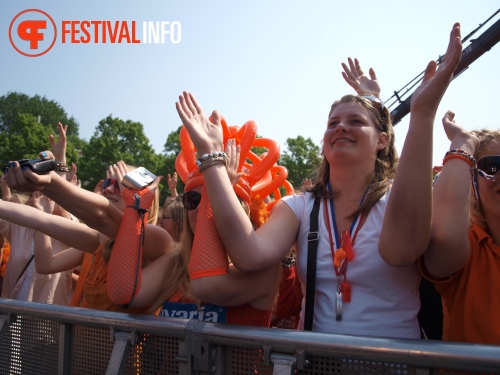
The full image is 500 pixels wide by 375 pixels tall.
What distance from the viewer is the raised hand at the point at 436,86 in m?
1.48

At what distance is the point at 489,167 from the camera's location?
1763 mm

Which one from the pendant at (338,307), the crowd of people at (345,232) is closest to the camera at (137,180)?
the crowd of people at (345,232)

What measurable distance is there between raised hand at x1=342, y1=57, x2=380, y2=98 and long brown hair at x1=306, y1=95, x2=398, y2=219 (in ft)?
1.26

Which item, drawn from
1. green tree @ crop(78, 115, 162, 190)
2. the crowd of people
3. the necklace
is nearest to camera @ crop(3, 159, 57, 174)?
the crowd of people

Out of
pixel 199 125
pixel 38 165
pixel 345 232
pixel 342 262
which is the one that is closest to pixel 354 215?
pixel 345 232

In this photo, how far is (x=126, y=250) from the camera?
6.61ft

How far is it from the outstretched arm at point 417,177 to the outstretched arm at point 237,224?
48 centimetres

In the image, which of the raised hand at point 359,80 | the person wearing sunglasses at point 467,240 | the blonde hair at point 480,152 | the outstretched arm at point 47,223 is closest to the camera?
the person wearing sunglasses at point 467,240

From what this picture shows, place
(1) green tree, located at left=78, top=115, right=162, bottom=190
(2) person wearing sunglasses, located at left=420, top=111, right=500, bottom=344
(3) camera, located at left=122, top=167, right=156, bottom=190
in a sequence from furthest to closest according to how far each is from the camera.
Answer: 1. (1) green tree, located at left=78, top=115, right=162, bottom=190
2. (3) camera, located at left=122, top=167, right=156, bottom=190
3. (2) person wearing sunglasses, located at left=420, top=111, right=500, bottom=344

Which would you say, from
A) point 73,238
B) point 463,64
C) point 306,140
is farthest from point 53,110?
point 73,238

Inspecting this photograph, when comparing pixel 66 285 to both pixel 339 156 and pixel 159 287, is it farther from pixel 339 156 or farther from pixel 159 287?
pixel 339 156

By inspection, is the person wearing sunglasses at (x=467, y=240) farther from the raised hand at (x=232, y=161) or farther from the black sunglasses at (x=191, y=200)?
the black sunglasses at (x=191, y=200)

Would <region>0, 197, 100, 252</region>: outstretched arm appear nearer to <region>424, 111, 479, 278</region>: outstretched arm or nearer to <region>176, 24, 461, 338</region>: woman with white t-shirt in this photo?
<region>176, 24, 461, 338</region>: woman with white t-shirt

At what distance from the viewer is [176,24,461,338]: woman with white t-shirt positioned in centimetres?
149
